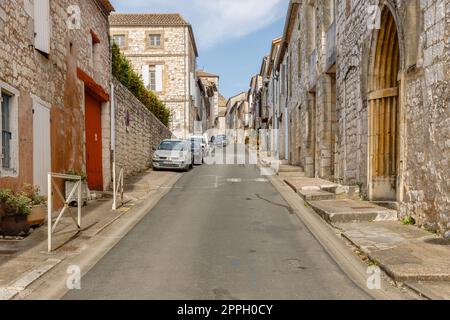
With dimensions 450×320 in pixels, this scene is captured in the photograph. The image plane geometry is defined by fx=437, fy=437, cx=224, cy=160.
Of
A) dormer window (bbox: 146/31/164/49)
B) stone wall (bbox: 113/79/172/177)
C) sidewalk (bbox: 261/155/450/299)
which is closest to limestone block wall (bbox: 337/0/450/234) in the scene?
sidewalk (bbox: 261/155/450/299)

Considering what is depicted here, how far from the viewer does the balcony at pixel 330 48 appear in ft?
44.0

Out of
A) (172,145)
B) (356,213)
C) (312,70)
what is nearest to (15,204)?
(356,213)

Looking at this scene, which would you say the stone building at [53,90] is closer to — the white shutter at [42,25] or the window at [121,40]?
the white shutter at [42,25]

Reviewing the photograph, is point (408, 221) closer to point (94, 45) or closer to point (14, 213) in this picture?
point (14, 213)

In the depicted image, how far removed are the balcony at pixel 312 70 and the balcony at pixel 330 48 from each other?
53.7 inches

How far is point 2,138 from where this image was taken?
7270 millimetres

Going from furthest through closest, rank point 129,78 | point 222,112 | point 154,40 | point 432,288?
1. point 222,112
2. point 154,40
3. point 129,78
4. point 432,288

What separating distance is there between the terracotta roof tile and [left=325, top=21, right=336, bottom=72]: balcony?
980 inches

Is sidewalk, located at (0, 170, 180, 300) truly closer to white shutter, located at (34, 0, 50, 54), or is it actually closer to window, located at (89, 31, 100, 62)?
white shutter, located at (34, 0, 50, 54)

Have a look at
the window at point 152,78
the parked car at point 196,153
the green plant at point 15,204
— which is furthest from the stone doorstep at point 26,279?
the window at point 152,78

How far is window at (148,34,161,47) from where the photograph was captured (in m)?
37.5

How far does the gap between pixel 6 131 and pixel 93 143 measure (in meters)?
5.82

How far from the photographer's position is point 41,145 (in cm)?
870
